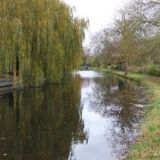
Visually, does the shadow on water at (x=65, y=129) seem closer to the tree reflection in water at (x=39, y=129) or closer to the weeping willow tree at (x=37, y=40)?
the tree reflection in water at (x=39, y=129)

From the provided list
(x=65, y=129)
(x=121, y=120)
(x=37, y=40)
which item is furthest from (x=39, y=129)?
(x=37, y=40)

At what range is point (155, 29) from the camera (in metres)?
28.3

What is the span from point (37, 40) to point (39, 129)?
1654cm

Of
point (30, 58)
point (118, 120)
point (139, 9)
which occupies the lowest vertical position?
point (118, 120)

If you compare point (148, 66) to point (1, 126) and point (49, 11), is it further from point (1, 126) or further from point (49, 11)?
point (1, 126)

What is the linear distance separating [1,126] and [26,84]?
15.2 m

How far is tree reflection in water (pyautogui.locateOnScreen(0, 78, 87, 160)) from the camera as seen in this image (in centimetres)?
984

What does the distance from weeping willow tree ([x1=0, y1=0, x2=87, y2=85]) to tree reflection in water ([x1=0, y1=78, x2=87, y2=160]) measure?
22.2 ft

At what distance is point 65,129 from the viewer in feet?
42.2

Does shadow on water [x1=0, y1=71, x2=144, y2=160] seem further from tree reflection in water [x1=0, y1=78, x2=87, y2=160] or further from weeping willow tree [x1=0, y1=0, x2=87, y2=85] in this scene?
weeping willow tree [x1=0, y1=0, x2=87, y2=85]

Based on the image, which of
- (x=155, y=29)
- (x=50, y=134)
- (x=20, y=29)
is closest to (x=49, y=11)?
(x=20, y=29)

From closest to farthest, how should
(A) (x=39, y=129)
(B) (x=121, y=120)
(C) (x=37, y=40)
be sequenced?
(A) (x=39, y=129) < (B) (x=121, y=120) < (C) (x=37, y=40)

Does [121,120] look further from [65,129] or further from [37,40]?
[37,40]

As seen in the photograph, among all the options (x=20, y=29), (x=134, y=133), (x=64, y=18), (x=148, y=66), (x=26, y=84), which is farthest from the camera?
(x=148, y=66)
